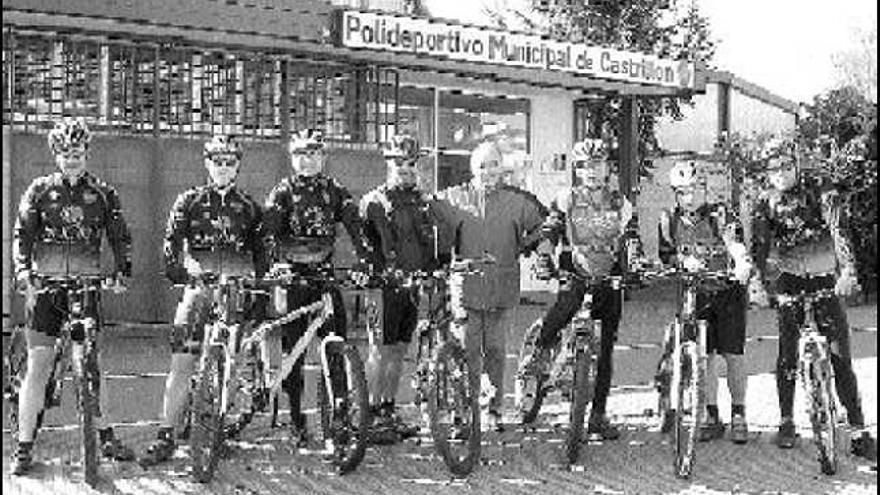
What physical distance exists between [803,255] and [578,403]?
5.40ft

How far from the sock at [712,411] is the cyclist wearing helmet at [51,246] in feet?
12.6

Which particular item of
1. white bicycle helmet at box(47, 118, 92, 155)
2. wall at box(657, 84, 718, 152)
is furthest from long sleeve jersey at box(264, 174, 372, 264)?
wall at box(657, 84, 718, 152)

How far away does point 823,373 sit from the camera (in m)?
7.21

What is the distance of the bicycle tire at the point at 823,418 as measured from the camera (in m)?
7.10

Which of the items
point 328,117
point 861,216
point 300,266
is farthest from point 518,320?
point 300,266

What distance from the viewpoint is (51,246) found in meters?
6.98

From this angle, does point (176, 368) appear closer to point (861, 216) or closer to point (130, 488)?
point (130, 488)

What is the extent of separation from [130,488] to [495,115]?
1392cm

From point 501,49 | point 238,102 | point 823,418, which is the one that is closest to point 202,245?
point 823,418

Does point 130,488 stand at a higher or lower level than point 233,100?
lower

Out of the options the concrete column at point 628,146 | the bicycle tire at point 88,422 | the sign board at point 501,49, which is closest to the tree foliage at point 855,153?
the concrete column at point 628,146

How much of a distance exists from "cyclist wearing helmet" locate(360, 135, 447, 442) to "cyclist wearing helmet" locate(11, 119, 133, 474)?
1.67 meters

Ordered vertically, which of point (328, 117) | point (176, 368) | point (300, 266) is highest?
point (328, 117)

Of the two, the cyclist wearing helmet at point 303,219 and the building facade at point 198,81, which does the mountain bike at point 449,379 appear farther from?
the building facade at point 198,81
